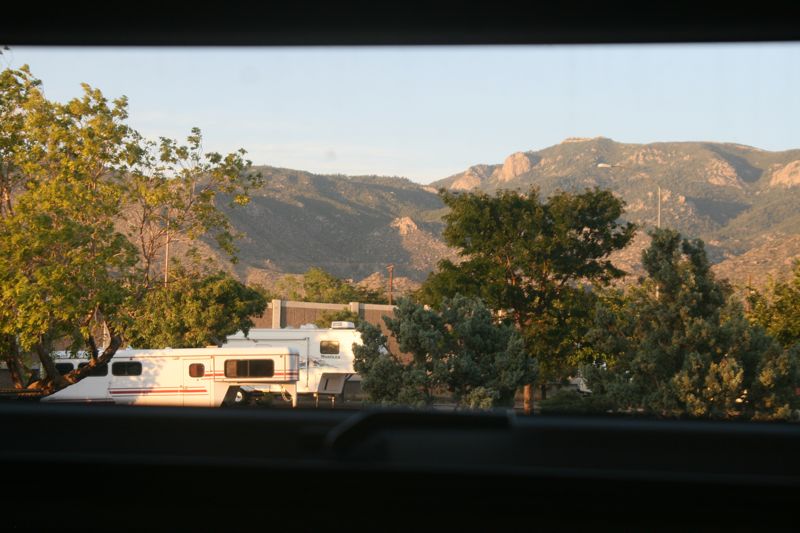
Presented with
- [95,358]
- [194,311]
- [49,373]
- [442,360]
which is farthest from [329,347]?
[442,360]

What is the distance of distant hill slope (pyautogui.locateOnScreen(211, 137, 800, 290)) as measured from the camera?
21875 mm

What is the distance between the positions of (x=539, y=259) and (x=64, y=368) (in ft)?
39.9

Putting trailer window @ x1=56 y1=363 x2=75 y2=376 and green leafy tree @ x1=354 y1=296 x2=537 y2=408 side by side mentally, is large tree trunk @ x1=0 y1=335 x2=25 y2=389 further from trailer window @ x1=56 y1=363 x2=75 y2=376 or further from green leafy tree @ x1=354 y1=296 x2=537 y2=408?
green leafy tree @ x1=354 y1=296 x2=537 y2=408

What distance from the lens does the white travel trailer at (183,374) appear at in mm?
21359

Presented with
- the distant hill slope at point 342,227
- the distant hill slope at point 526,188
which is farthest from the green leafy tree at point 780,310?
the distant hill slope at point 342,227

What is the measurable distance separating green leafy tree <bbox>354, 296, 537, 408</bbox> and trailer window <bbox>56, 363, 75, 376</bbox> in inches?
353

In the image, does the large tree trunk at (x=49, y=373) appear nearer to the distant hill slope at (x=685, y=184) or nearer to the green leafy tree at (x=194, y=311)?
the green leafy tree at (x=194, y=311)

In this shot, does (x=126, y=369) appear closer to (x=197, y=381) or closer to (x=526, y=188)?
(x=197, y=381)

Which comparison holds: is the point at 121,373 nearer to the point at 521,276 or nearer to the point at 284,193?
the point at 284,193

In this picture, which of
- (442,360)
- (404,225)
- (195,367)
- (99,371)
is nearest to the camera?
(442,360)

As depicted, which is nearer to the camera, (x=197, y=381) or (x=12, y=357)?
(x=12, y=357)

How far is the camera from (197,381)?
837 inches

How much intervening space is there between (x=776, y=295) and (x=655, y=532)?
19537 mm

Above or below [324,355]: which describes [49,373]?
below
